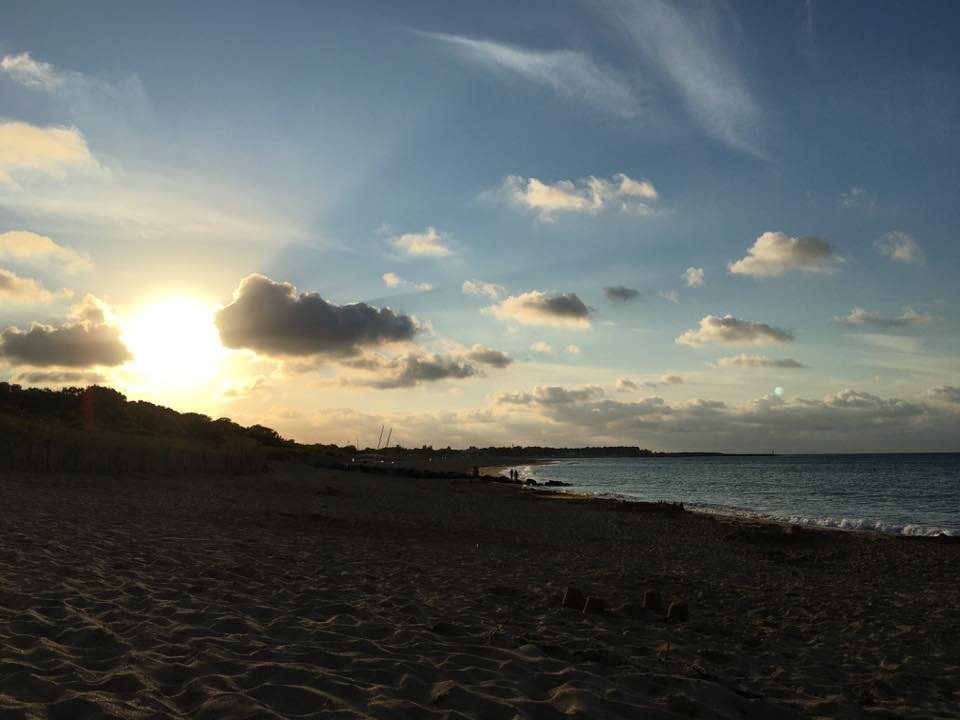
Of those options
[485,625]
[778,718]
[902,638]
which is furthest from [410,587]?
[902,638]

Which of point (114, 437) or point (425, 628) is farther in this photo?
point (114, 437)

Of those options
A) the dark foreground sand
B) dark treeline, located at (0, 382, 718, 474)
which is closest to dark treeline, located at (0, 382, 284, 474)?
dark treeline, located at (0, 382, 718, 474)

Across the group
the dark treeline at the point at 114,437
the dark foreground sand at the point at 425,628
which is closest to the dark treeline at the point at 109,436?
the dark treeline at the point at 114,437

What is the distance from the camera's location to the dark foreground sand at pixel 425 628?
458 cm

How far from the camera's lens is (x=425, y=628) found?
21.8ft

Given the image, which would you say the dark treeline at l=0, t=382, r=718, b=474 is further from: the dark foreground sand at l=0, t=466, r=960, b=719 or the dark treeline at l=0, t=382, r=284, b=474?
the dark foreground sand at l=0, t=466, r=960, b=719

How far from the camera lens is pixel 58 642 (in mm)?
5199

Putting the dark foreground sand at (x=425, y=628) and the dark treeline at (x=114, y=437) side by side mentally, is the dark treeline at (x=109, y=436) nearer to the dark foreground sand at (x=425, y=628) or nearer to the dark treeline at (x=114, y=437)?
the dark treeline at (x=114, y=437)

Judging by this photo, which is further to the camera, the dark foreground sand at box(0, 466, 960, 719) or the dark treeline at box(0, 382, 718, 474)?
the dark treeline at box(0, 382, 718, 474)

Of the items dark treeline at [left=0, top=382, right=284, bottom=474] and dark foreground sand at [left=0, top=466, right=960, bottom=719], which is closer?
dark foreground sand at [left=0, top=466, right=960, bottom=719]

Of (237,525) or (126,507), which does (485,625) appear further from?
(126,507)

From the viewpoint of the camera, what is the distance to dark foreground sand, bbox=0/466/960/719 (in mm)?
4578

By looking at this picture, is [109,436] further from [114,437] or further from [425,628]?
[425,628]

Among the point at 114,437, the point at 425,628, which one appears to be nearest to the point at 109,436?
the point at 114,437
